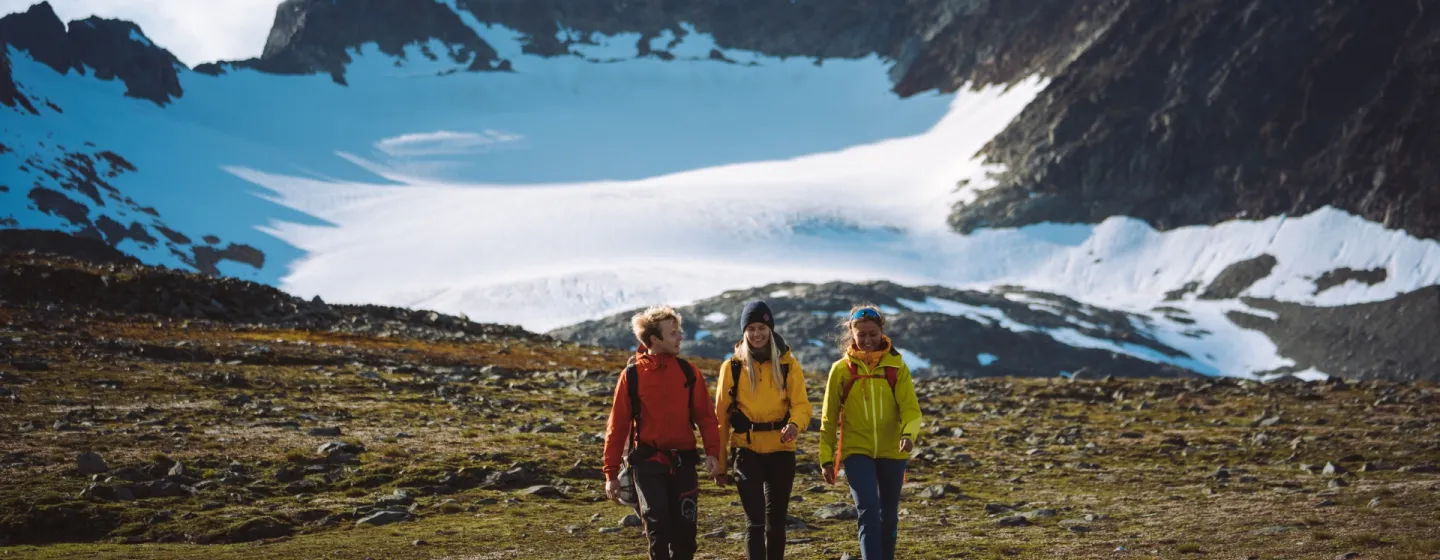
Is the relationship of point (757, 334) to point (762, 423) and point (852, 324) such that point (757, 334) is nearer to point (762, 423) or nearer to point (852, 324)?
point (762, 423)

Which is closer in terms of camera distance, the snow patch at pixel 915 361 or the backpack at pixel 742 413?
the backpack at pixel 742 413

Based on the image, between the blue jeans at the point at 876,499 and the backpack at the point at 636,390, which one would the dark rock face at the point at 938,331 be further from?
the backpack at the point at 636,390

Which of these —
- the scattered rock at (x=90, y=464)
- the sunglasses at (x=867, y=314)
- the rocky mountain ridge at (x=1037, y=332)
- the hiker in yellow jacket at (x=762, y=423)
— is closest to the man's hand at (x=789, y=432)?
the hiker in yellow jacket at (x=762, y=423)

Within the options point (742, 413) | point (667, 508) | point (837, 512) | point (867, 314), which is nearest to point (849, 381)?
point (867, 314)

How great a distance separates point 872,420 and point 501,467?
12.6m

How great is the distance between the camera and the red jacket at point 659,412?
44.0ft

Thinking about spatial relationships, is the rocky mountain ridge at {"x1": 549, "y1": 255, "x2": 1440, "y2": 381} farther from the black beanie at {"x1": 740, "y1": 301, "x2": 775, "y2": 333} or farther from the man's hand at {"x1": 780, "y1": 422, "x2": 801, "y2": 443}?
the man's hand at {"x1": 780, "y1": 422, "x2": 801, "y2": 443}

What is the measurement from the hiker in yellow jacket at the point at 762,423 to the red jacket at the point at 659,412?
16.0 inches

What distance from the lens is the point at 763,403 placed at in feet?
45.2

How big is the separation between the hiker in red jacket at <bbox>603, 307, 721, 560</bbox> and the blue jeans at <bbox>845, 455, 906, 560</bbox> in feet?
5.05

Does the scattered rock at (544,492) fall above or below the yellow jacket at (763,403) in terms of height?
below

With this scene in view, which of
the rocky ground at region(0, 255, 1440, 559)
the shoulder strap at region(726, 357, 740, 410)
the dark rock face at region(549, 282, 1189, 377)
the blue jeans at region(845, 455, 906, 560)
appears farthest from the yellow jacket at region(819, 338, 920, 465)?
the dark rock face at region(549, 282, 1189, 377)

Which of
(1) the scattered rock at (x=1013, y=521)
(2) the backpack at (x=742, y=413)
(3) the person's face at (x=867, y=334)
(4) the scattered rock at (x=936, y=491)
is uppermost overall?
(3) the person's face at (x=867, y=334)

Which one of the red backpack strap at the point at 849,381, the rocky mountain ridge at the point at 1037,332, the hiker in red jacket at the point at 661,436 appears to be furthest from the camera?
the rocky mountain ridge at the point at 1037,332
